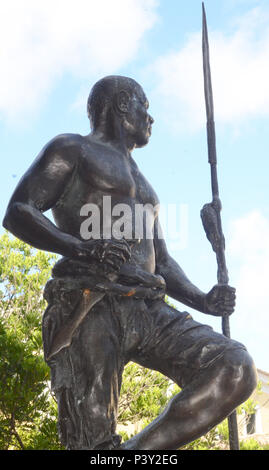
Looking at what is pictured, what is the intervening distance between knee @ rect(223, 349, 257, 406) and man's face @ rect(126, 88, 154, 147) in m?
1.62

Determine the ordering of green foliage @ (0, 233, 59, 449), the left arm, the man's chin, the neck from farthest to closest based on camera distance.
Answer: green foliage @ (0, 233, 59, 449) → the man's chin → the neck → the left arm

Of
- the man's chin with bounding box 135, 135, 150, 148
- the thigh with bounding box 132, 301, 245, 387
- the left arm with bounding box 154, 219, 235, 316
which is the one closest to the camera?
the thigh with bounding box 132, 301, 245, 387

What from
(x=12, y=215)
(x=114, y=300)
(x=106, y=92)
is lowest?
(x=114, y=300)

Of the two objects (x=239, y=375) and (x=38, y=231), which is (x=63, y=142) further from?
(x=239, y=375)

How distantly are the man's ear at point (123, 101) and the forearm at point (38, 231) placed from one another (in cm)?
99

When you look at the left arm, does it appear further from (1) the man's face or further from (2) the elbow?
(2) the elbow

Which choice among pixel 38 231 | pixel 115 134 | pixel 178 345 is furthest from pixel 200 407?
pixel 115 134

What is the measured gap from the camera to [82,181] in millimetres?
3768

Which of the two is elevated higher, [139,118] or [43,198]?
[139,118]

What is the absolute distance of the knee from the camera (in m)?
3.14

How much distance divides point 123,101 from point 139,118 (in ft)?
0.50

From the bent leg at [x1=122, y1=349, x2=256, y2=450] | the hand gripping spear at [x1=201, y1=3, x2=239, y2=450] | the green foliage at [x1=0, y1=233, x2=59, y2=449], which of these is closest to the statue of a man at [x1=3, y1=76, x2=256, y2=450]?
the bent leg at [x1=122, y1=349, x2=256, y2=450]

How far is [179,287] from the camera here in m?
4.05

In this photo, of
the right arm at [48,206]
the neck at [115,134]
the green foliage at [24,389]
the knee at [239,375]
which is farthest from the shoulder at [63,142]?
the green foliage at [24,389]
